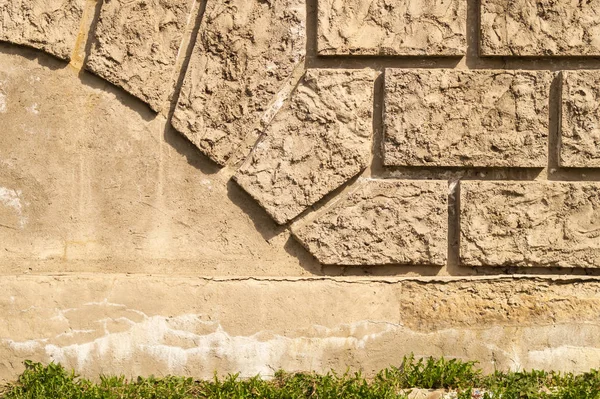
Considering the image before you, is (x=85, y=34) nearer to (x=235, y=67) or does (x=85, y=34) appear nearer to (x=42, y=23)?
(x=42, y=23)


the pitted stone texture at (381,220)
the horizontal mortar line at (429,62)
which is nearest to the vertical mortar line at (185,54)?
the horizontal mortar line at (429,62)

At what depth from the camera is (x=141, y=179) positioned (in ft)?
9.16

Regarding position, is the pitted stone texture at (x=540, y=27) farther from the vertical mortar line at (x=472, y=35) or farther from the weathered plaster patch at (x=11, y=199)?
the weathered plaster patch at (x=11, y=199)

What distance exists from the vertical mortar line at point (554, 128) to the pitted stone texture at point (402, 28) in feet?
1.34

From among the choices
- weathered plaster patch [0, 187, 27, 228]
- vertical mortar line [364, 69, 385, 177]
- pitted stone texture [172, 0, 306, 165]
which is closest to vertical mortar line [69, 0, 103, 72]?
pitted stone texture [172, 0, 306, 165]

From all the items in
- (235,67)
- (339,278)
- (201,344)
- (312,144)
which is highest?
(235,67)

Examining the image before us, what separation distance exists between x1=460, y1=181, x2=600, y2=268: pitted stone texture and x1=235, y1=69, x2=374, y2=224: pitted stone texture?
1.59 ft

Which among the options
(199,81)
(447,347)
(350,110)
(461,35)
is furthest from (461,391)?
(199,81)

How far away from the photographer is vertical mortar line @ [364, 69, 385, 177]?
278 centimetres

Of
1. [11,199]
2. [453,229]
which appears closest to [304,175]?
[453,229]

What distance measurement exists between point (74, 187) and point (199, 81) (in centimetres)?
65

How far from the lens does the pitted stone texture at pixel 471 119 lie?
9.05 ft

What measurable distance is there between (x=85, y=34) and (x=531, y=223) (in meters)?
1.92

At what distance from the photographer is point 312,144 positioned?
2760 millimetres
